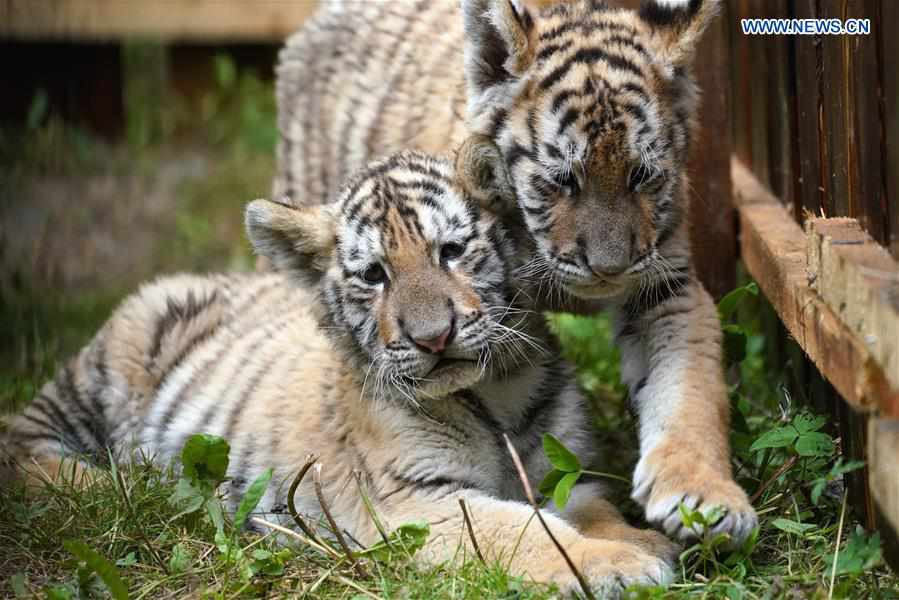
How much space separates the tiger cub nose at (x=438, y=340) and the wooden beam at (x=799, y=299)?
871 millimetres

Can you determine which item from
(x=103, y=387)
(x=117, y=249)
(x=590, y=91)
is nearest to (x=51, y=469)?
(x=103, y=387)

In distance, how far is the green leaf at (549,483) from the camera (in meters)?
3.15

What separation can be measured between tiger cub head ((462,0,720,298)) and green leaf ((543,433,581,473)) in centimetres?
46

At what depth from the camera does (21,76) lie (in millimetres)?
5918

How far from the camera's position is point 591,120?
325 cm

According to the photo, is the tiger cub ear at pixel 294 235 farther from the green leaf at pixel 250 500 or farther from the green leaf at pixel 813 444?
the green leaf at pixel 813 444

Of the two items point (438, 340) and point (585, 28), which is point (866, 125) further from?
point (438, 340)

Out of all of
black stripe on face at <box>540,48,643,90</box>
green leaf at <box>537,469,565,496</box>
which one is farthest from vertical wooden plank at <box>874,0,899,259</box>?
green leaf at <box>537,469,565,496</box>

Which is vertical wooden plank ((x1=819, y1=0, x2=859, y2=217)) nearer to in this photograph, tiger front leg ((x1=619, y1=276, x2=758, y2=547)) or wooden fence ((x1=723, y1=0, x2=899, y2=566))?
wooden fence ((x1=723, y1=0, x2=899, y2=566))

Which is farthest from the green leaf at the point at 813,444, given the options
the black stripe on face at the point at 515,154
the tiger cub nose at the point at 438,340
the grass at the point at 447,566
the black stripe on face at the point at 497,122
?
the black stripe on face at the point at 497,122

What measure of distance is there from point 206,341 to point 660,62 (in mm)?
1838

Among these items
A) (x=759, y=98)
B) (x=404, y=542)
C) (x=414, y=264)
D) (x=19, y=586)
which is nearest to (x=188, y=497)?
(x=19, y=586)

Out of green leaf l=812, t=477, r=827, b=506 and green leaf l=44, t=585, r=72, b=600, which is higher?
Answer: green leaf l=812, t=477, r=827, b=506

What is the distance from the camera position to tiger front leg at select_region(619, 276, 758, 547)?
2949mm
